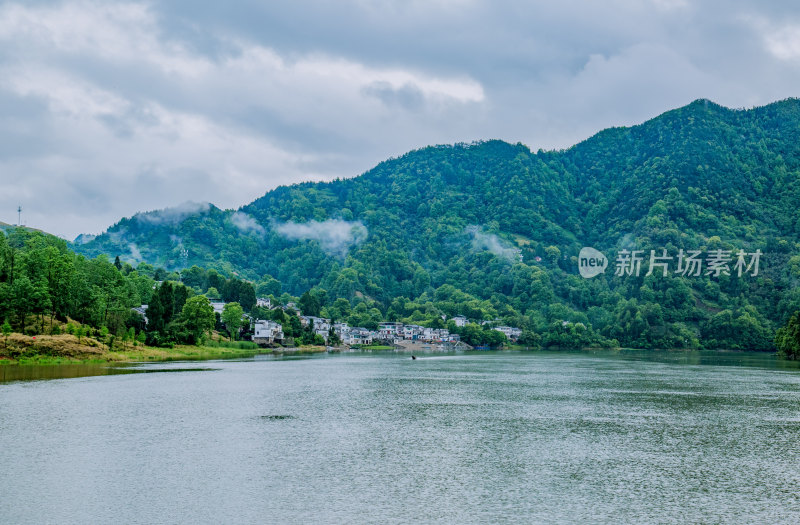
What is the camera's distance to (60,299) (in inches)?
2788

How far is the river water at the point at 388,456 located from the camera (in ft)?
60.3

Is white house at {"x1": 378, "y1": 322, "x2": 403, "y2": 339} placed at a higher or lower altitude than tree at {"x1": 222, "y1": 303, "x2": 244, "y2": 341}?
lower

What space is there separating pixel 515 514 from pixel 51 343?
6023 cm

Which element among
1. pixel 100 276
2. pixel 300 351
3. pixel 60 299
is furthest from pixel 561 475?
pixel 300 351

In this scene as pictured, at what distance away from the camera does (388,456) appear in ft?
82.3

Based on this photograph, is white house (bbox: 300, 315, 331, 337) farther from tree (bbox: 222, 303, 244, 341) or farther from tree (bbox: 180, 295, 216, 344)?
tree (bbox: 180, 295, 216, 344)

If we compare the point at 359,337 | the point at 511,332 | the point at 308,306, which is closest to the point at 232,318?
the point at 308,306

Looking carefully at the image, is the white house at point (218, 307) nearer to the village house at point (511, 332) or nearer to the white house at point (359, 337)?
the white house at point (359, 337)

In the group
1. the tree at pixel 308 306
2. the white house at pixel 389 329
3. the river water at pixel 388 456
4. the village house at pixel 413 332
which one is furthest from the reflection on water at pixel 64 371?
the village house at pixel 413 332

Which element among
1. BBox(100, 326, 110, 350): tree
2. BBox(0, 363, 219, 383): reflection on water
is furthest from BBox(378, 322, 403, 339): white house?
BBox(0, 363, 219, 383): reflection on water

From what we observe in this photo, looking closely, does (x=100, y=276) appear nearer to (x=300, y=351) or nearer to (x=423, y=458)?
(x=300, y=351)

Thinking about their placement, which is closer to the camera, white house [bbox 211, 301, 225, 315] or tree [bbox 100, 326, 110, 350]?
tree [bbox 100, 326, 110, 350]

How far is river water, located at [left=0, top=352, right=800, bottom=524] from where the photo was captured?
18.4 m

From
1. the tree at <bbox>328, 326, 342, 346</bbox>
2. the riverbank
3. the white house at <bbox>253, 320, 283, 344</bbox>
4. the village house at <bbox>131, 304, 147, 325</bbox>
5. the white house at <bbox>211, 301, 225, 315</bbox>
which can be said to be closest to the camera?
the riverbank
